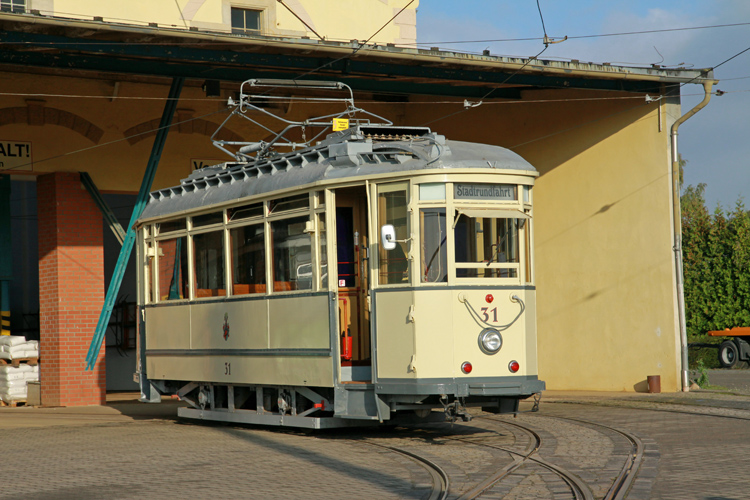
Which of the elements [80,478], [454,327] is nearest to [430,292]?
[454,327]

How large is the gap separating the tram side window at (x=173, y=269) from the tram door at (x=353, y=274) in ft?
9.66

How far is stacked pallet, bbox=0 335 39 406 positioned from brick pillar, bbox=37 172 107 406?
Answer: 44cm

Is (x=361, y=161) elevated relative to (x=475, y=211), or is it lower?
elevated

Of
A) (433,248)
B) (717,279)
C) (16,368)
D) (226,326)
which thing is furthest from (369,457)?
(717,279)

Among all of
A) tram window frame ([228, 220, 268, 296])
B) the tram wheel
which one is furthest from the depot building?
the tram wheel

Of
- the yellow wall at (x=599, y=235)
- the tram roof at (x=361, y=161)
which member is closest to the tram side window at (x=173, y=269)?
the tram roof at (x=361, y=161)

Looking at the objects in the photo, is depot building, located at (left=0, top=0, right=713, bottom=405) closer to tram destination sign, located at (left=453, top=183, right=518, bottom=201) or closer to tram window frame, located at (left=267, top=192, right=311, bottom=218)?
tram window frame, located at (left=267, top=192, right=311, bottom=218)

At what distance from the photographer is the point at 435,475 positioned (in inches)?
302

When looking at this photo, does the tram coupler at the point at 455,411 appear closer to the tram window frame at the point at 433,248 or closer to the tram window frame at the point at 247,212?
the tram window frame at the point at 433,248

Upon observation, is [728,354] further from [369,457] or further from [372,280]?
[369,457]

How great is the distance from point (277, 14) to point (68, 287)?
728 centimetres

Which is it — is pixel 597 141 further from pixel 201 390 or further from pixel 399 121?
pixel 201 390

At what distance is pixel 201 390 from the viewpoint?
40.3 feet

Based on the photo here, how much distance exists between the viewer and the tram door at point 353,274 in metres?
9.96
